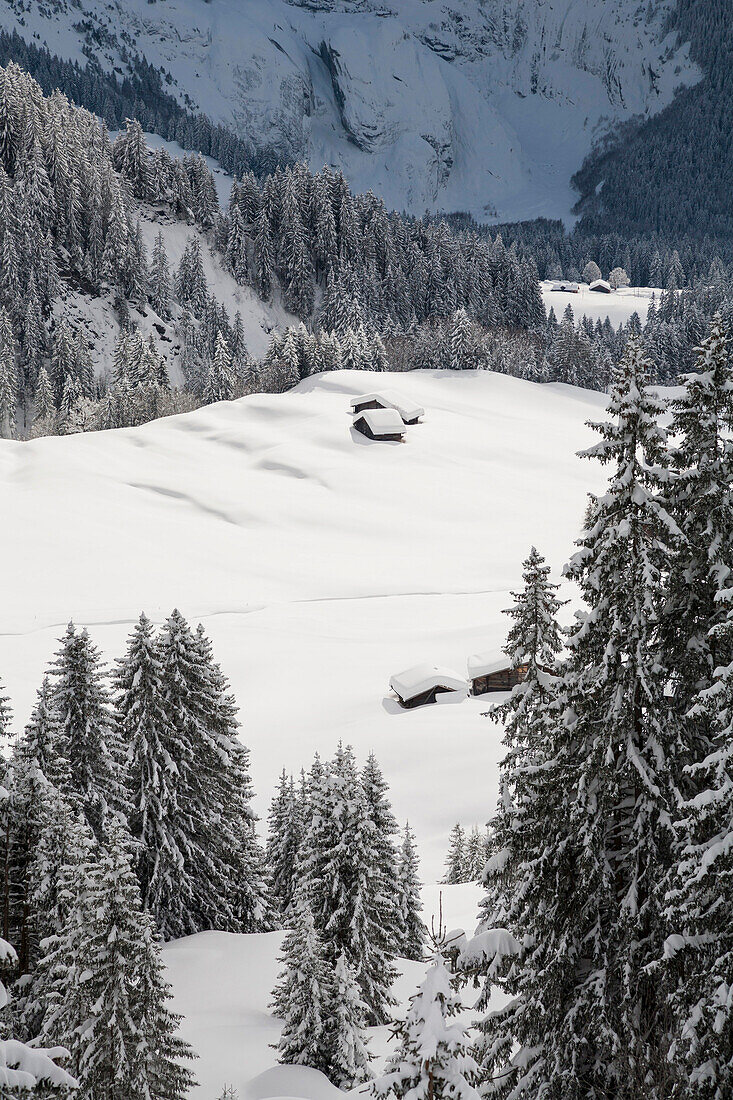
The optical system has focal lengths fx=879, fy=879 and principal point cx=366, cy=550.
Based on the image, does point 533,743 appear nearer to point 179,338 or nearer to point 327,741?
point 327,741

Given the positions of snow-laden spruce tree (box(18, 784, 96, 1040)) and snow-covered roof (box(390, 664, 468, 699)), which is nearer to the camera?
snow-laden spruce tree (box(18, 784, 96, 1040))

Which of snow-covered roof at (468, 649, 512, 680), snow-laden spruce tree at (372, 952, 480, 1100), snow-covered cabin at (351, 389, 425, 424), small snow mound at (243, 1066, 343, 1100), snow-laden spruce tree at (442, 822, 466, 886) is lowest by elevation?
snow-laden spruce tree at (442, 822, 466, 886)

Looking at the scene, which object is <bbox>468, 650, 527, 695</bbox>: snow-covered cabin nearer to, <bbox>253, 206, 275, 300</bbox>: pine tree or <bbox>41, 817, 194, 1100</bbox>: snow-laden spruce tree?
<bbox>41, 817, 194, 1100</bbox>: snow-laden spruce tree

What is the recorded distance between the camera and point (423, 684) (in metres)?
39.2

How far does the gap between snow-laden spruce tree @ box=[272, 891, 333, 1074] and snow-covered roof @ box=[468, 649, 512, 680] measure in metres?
23.8

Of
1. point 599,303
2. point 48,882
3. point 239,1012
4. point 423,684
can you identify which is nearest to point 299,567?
point 423,684

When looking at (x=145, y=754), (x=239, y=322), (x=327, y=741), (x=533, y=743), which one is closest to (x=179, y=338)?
(x=239, y=322)

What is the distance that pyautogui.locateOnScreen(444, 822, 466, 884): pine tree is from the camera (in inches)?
1167

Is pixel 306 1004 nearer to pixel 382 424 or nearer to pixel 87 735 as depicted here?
pixel 87 735

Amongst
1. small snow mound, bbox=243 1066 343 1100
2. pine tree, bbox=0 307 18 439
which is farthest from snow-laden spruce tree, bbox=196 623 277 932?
pine tree, bbox=0 307 18 439

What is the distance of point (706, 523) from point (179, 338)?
120 meters

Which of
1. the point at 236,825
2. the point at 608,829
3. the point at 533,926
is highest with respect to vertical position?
the point at 608,829

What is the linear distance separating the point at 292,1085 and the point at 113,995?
449cm

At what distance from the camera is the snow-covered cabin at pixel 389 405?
281ft
